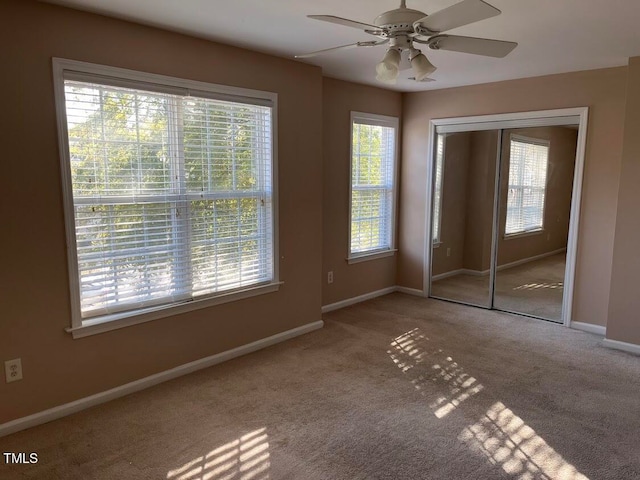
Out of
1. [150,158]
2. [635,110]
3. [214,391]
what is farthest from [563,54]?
[214,391]

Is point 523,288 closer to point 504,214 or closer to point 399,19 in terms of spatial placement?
point 504,214

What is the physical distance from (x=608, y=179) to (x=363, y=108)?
95.0 inches

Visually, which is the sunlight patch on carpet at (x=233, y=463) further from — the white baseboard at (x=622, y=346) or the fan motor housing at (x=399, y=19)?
the white baseboard at (x=622, y=346)

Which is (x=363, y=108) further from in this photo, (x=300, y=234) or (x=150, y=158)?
(x=150, y=158)

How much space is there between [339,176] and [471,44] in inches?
103

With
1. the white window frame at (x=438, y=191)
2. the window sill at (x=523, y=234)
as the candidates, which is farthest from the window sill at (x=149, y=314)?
the window sill at (x=523, y=234)

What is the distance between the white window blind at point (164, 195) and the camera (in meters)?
2.70

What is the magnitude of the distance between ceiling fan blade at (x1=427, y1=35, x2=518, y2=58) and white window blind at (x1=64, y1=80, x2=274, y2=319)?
1706 mm

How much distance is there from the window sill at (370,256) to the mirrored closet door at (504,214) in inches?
19.4

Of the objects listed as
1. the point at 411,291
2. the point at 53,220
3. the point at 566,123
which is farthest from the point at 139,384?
the point at 566,123

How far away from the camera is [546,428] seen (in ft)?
8.56

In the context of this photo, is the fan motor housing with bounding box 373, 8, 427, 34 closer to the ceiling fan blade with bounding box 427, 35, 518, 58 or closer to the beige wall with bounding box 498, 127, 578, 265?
the ceiling fan blade with bounding box 427, 35, 518, 58

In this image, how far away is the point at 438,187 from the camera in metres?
5.21

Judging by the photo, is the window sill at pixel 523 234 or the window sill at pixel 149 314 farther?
the window sill at pixel 523 234
